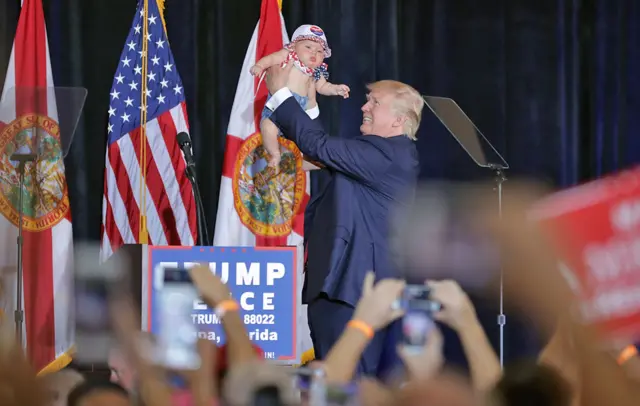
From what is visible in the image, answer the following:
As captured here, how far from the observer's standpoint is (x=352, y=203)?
3711 mm

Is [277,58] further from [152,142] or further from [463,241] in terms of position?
[463,241]

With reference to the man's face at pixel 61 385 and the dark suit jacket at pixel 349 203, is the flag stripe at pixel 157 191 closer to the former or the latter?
the dark suit jacket at pixel 349 203

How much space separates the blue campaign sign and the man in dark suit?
9 centimetres

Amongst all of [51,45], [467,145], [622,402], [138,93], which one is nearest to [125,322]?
[622,402]

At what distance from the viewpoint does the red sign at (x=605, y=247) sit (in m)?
1.38

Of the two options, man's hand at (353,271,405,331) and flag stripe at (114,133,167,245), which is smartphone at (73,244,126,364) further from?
flag stripe at (114,133,167,245)

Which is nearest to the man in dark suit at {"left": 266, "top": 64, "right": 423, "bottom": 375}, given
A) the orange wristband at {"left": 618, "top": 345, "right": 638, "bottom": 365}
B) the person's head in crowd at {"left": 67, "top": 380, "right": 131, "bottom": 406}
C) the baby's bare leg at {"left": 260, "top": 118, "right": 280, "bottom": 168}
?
the baby's bare leg at {"left": 260, "top": 118, "right": 280, "bottom": 168}

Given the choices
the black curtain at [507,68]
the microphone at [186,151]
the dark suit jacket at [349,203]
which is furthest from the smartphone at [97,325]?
the black curtain at [507,68]

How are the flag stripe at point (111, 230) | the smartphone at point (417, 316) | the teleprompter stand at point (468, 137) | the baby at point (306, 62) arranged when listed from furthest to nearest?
1. the flag stripe at point (111, 230)
2. the teleprompter stand at point (468, 137)
3. the baby at point (306, 62)
4. the smartphone at point (417, 316)

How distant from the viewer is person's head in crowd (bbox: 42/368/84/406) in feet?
5.35

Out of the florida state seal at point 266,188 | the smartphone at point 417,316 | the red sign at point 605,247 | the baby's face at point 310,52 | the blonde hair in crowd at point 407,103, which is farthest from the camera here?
the florida state seal at point 266,188

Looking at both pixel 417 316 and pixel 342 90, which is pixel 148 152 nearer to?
pixel 342 90

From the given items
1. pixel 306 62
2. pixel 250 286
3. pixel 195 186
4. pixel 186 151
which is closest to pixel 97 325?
pixel 250 286

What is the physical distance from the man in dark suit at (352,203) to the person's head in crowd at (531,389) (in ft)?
7.23
